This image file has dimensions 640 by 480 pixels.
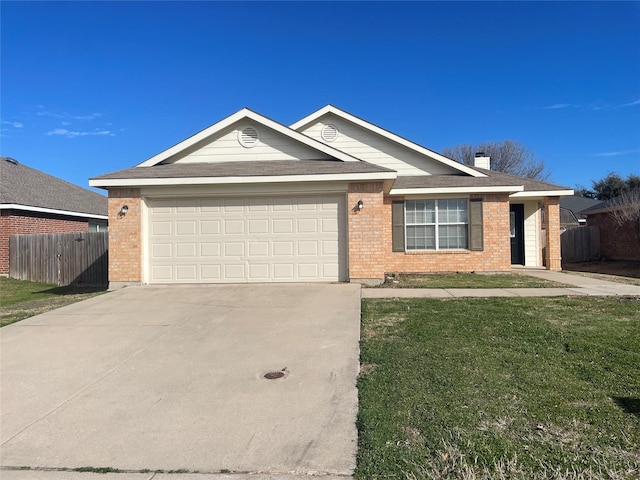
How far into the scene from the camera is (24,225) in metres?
16.8

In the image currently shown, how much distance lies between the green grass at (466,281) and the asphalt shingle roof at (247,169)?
122 inches

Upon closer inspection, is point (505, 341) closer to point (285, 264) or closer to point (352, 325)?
point (352, 325)

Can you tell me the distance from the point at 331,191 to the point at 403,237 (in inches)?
156

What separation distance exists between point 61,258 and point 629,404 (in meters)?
16.5

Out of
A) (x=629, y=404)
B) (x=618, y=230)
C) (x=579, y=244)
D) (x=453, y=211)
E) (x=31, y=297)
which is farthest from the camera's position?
(x=579, y=244)

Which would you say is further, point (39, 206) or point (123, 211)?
point (39, 206)

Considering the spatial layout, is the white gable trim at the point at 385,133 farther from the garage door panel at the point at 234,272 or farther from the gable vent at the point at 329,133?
the garage door panel at the point at 234,272

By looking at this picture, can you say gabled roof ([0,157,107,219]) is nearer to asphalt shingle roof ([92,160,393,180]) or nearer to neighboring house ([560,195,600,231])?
asphalt shingle roof ([92,160,393,180])

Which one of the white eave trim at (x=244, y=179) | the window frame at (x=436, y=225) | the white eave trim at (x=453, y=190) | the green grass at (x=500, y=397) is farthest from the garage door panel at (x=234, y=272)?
the window frame at (x=436, y=225)

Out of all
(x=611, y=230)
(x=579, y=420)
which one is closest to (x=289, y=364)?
(x=579, y=420)

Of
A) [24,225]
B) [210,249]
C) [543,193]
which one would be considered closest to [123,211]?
[210,249]

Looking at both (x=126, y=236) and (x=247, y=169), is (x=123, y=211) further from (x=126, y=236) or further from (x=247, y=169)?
(x=247, y=169)

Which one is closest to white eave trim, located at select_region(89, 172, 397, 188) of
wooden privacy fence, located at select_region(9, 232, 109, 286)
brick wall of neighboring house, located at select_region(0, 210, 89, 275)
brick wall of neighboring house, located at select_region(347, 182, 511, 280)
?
brick wall of neighboring house, located at select_region(347, 182, 511, 280)

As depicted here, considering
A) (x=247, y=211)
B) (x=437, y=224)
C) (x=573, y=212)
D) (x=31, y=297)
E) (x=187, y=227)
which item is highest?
(x=573, y=212)
